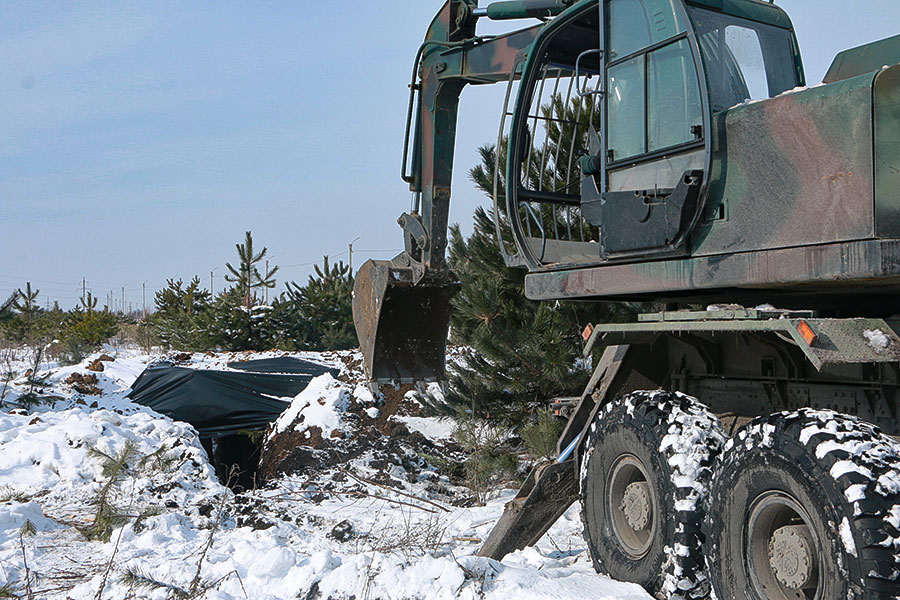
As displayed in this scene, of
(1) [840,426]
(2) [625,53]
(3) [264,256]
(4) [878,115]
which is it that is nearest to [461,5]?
(2) [625,53]

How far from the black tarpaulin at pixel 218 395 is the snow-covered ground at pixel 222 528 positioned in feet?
2.43

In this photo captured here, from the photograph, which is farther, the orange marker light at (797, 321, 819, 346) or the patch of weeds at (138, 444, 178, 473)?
the patch of weeds at (138, 444, 178, 473)

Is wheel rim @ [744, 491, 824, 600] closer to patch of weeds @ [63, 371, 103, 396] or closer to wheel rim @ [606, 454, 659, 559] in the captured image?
wheel rim @ [606, 454, 659, 559]

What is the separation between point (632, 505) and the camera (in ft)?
15.5

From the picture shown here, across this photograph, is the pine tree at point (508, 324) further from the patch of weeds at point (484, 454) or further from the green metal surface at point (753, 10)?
the green metal surface at point (753, 10)

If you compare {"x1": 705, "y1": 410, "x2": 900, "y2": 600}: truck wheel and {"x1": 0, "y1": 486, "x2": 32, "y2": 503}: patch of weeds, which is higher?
{"x1": 705, "y1": 410, "x2": 900, "y2": 600}: truck wheel

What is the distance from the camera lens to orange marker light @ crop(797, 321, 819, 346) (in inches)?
131

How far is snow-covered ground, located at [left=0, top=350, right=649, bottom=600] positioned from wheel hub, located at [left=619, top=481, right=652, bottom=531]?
36 centimetres

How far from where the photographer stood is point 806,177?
3473 millimetres

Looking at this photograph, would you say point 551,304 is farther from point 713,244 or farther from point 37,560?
point 37,560

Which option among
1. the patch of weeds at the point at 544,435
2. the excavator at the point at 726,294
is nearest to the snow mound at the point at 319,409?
the patch of weeds at the point at 544,435

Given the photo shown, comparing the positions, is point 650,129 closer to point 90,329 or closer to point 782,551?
point 782,551

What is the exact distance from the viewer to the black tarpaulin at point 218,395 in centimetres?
A: 1171

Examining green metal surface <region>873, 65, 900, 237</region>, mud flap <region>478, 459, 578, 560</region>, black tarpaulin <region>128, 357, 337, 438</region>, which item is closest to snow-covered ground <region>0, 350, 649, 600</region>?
mud flap <region>478, 459, 578, 560</region>
